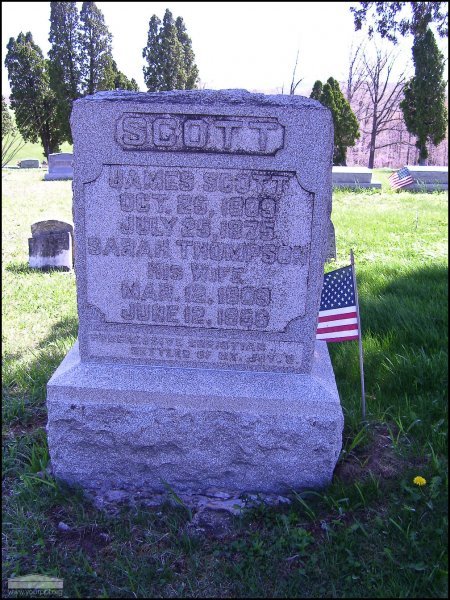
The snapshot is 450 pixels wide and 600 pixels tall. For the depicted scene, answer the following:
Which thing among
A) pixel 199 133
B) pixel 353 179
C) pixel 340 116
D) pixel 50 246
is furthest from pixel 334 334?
pixel 340 116

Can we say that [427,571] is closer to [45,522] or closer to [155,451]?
[155,451]

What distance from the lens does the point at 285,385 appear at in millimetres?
2697

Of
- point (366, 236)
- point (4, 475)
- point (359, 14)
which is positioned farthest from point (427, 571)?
point (359, 14)

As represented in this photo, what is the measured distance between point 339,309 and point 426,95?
19150 millimetres

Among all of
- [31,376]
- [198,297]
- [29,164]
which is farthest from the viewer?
[29,164]

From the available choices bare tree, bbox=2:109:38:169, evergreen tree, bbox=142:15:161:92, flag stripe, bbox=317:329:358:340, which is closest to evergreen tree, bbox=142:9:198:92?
evergreen tree, bbox=142:15:161:92

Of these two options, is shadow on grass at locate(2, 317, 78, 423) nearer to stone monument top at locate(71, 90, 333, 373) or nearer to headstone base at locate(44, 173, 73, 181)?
stone monument top at locate(71, 90, 333, 373)

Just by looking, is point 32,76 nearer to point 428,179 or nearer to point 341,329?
point 428,179

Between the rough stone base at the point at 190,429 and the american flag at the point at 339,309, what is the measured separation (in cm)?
35

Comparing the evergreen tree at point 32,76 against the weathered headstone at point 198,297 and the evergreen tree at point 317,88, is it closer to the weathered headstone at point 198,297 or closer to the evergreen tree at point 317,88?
the evergreen tree at point 317,88

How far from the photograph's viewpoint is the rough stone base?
2.63 m

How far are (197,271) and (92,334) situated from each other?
663mm

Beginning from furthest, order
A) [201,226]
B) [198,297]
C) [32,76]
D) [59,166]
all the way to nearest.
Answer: [32,76] → [59,166] → [198,297] → [201,226]

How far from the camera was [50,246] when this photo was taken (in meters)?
6.67
